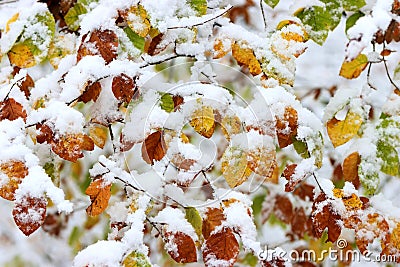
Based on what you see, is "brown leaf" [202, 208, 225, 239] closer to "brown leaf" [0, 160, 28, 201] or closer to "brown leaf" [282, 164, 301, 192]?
"brown leaf" [282, 164, 301, 192]

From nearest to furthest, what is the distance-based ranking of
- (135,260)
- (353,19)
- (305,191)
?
(135,260) < (353,19) < (305,191)

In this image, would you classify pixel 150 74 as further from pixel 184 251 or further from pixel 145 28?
pixel 184 251

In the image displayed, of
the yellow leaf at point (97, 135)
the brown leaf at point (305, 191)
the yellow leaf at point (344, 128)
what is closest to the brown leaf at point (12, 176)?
the yellow leaf at point (97, 135)

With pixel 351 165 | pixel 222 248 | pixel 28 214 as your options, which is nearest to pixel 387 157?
pixel 351 165

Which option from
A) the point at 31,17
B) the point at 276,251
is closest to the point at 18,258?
the point at 31,17

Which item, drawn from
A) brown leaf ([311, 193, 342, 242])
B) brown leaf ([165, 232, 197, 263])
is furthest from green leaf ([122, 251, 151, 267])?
brown leaf ([311, 193, 342, 242])

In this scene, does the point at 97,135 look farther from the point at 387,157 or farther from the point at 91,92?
the point at 387,157

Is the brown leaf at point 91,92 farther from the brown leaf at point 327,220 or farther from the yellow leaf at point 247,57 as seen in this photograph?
the brown leaf at point 327,220
